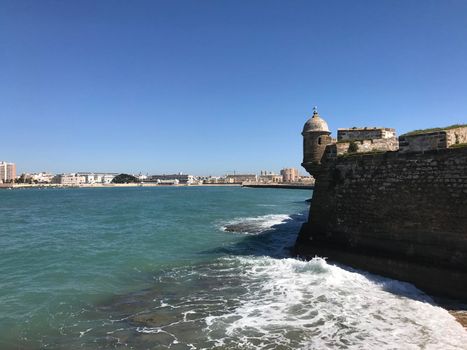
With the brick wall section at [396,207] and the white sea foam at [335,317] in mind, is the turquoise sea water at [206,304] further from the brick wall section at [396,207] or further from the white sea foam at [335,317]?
the brick wall section at [396,207]

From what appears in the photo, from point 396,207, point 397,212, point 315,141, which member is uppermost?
point 315,141

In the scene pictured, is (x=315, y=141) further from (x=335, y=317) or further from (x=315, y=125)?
(x=335, y=317)

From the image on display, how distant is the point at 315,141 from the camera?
16.3m

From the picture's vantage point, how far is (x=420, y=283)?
10969 millimetres

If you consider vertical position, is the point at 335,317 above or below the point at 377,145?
below

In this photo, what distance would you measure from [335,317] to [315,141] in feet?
28.7

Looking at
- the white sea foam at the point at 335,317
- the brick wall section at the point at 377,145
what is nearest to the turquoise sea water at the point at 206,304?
the white sea foam at the point at 335,317

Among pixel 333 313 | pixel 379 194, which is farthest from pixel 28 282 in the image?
pixel 379 194

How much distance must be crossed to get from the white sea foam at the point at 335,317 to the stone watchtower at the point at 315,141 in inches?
201

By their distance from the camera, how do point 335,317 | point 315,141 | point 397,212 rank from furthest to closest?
1. point 315,141
2. point 397,212
3. point 335,317

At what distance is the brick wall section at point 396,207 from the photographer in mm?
10734

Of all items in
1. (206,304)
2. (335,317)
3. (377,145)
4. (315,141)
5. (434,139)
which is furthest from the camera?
(315,141)

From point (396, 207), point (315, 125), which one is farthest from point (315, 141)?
point (396, 207)

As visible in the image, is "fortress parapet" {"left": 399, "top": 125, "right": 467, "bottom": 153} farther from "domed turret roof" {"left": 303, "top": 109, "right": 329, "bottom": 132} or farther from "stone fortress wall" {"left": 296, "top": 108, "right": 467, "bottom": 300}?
"domed turret roof" {"left": 303, "top": 109, "right": 329, "bottom": 132}
